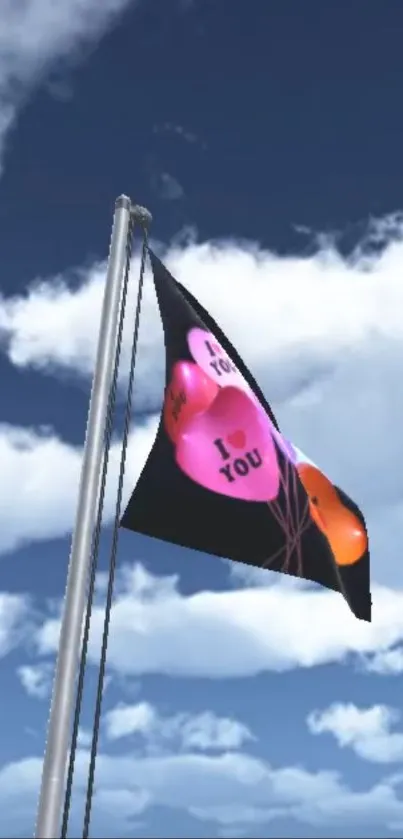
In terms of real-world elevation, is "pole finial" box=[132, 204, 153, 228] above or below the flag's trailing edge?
above

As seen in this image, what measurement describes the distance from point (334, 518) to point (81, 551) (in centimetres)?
522

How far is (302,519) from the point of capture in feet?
45.6

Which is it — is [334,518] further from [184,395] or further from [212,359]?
[184,395]

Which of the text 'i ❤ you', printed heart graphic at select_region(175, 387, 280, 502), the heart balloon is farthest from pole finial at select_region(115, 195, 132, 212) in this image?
the text 'i ❤ you'

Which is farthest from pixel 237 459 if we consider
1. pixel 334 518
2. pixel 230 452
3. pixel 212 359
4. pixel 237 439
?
pixel 334 518

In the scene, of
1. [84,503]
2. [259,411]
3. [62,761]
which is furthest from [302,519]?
[62,761]

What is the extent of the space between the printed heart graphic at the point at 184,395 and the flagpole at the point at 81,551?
108 centimetres

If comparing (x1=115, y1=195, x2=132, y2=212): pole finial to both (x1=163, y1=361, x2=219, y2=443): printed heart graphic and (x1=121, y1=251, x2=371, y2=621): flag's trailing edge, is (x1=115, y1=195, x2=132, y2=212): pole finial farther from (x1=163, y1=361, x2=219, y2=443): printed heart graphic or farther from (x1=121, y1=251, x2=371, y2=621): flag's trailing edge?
(x1=163, y1=361, x2=219, y2=443): printed heart graphic

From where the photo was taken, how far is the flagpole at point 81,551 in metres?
10.4

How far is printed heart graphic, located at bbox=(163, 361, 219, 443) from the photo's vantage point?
13383mm

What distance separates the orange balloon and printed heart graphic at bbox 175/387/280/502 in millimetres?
1195

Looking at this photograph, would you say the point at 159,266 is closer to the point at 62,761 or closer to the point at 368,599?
the point at 368,599

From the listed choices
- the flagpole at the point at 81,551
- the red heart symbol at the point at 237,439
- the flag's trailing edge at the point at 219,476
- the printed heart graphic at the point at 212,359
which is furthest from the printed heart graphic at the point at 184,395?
the flagpole at the point at 81,551

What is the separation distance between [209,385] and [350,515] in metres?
3.45
